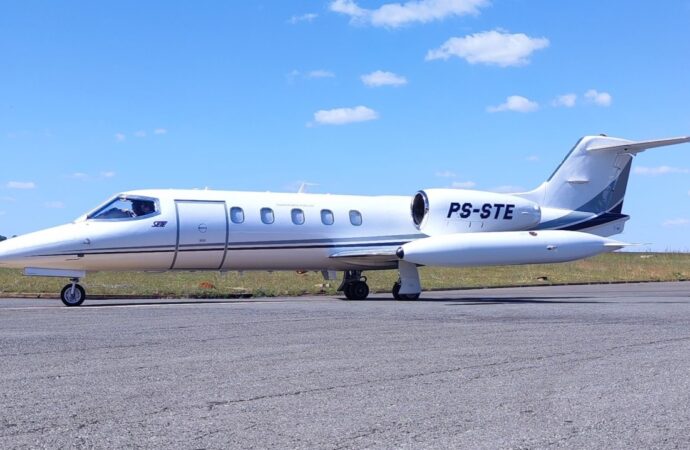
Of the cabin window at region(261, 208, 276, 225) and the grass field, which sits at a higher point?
the cabin window at region(261, 208, 276, 225)

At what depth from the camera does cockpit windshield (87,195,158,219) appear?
2094cm

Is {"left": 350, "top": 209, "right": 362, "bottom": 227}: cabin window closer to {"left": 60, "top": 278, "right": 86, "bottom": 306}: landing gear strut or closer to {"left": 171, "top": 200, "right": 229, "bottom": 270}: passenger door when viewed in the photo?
{"left": 171, "top": 200, "right": 229, "bottom": 270}: passenger door

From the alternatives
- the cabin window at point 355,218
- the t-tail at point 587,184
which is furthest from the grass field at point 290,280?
the t-tail at point 587,184

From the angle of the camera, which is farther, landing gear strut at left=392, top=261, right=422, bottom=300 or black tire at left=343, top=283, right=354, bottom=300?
black tire at left=343, top=283, right=354, bottom=300

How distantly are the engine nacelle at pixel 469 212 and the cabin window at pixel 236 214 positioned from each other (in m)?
5.61

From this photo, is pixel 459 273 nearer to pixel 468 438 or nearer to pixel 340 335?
pixel 340 335

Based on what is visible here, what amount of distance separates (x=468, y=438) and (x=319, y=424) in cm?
115

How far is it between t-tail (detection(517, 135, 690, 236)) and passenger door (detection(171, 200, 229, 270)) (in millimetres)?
10121

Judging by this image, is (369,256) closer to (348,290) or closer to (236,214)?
(348,290)

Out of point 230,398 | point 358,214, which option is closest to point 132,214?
point 358,214

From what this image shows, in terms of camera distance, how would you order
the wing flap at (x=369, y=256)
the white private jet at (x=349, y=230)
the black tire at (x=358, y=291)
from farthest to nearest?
the black tire at (x=358, y=291) < the wing flap at (x=369, y=256) < the white private jet at (x=349, y=230)

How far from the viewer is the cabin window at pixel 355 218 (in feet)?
80.7

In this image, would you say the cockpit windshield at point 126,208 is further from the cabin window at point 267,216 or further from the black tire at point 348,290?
the black tire at point 348,290

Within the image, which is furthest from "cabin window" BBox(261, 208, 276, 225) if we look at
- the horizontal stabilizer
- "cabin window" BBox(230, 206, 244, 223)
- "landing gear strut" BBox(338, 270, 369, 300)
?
the horizontal stabilizer
